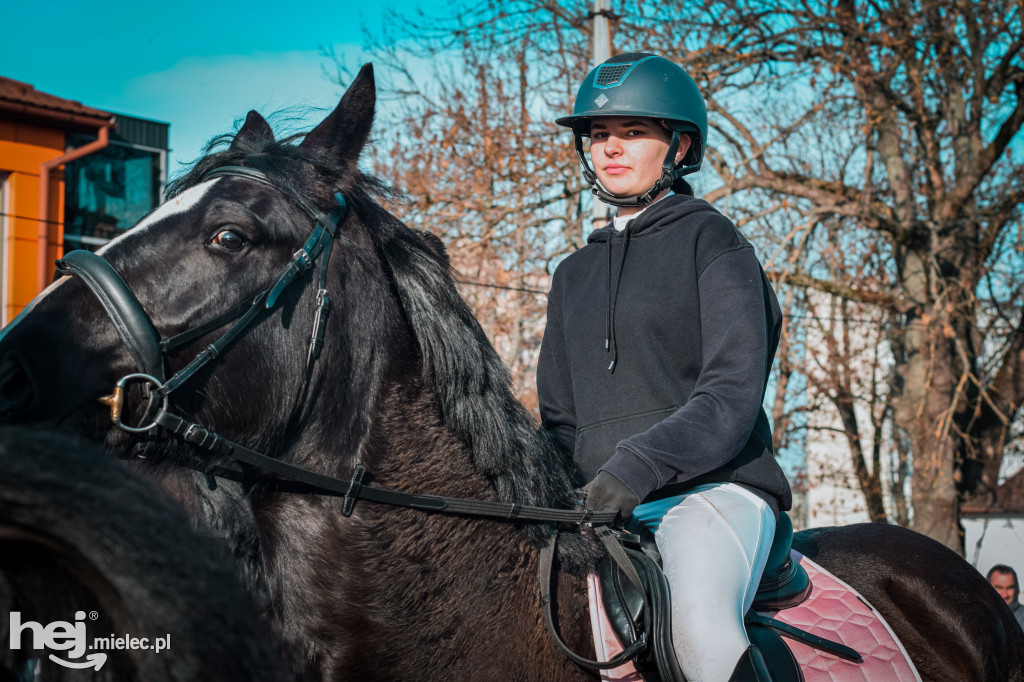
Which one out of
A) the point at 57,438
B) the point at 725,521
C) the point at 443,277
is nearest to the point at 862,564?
the point at 725,521

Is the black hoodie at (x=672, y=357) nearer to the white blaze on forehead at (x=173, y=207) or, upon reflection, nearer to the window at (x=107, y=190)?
the white blaze on forehead at (x=173, y=207)

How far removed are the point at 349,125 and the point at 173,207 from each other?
54cm

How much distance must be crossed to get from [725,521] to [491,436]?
0.65m

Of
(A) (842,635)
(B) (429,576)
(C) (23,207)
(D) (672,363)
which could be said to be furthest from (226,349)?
(C) (23,207)

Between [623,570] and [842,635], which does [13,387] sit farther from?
[842,635]

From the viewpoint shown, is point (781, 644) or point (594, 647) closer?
point (594, 647)

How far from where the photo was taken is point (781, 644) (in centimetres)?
238

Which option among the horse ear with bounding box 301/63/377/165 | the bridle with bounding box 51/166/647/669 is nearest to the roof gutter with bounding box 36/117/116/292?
the horse ear with bounding box 301/63/377/165

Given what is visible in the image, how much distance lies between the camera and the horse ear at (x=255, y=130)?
95.5 inches

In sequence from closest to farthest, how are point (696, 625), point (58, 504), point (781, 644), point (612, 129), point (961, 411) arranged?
point (58, 504), point (696, 625), point (781, 644), point (612, 129), point (961, 411)

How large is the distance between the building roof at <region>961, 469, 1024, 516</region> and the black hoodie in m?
11.6

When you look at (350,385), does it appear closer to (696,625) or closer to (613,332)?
(613,332)

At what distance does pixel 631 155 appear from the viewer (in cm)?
277

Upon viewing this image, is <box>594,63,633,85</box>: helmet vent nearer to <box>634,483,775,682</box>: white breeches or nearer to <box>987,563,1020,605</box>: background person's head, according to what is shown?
<box>634,483,775,682</box>: white breeches
